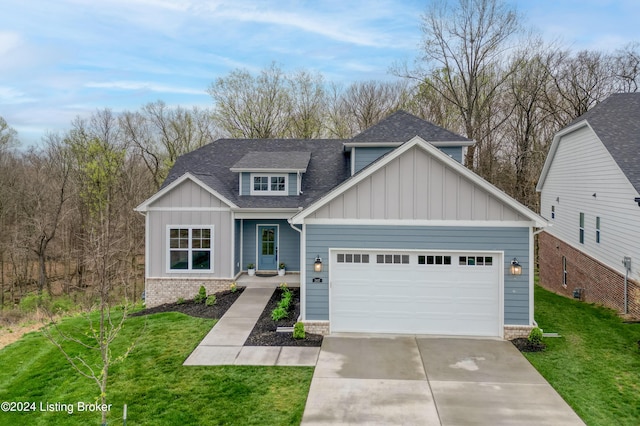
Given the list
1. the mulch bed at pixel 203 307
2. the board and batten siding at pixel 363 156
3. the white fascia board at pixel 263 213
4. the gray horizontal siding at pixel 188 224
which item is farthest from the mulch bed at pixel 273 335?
the board and batten siding at pixel 363 156

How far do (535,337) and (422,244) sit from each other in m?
A: 3.40

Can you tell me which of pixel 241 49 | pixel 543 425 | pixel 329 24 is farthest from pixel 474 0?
pixel 543 425

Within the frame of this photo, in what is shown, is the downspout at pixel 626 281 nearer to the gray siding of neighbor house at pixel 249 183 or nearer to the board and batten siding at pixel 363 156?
the board and batten siding at pixel 363 156

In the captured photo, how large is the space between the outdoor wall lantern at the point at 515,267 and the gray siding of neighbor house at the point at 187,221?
31.2ft

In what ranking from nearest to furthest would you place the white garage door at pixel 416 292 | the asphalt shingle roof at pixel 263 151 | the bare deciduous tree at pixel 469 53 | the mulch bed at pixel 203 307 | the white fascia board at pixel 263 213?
1. the white garage door at pixel 416 292
2. the mulch bed at pixel 203 307
3. the white fascia board at pixel 263 213
4. the asphalt shingle roof at pixel 263 151
5. the bare deciduous tree at pixel 469 53

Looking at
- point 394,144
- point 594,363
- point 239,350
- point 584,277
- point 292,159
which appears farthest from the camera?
point 292,159

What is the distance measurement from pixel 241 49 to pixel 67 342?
73.1ft

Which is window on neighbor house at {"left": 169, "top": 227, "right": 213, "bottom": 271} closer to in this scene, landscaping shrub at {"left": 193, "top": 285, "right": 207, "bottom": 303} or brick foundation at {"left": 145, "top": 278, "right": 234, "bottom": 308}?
brick foundation at {"left": 145, "top": 278, "right": 234, "bottom": 308}

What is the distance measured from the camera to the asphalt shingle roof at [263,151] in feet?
50.5

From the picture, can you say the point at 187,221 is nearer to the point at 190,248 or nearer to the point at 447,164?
the point at 190,248

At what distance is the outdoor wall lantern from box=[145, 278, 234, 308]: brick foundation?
9591mm

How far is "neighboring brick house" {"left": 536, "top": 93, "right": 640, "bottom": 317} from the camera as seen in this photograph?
37.4ft

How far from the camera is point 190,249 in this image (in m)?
14.2

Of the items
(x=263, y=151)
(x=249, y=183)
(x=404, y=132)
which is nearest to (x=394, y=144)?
(x=404, y=132)
